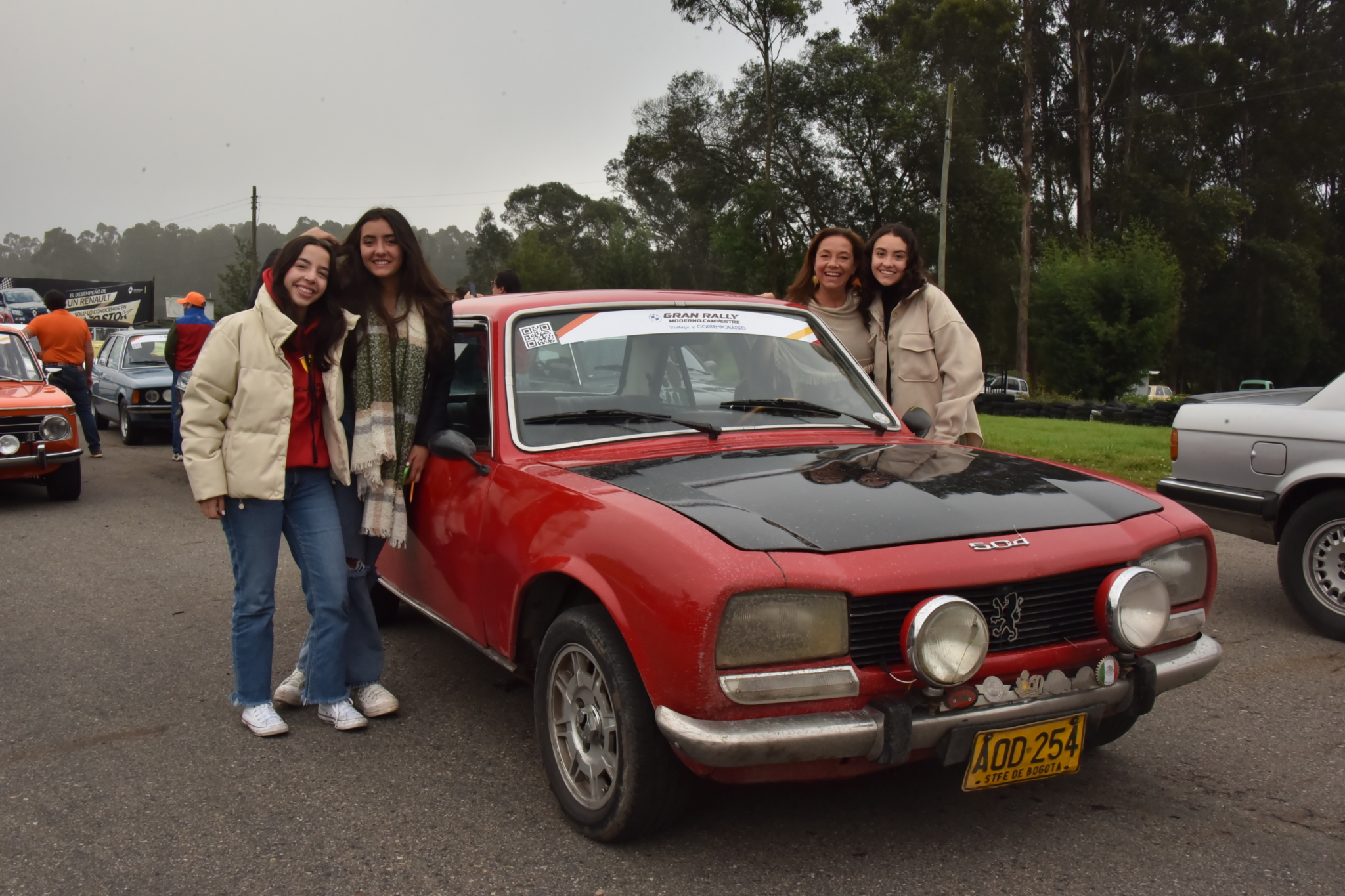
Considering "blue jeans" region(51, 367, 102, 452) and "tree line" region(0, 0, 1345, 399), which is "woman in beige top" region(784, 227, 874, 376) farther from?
"tree line" region(0, 0, 1345, 399)

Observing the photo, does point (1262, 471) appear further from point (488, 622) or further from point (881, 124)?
point (881, 124)

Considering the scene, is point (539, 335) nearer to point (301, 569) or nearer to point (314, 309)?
point (314, 309)

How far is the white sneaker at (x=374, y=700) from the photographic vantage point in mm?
4023

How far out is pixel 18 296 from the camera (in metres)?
37.4

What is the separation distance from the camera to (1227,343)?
46.8 meters

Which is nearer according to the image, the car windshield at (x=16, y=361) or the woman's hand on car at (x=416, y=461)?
the woman's hand on car at (x=416, y=461)

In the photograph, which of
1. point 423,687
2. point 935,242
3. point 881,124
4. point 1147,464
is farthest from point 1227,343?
point 423,687

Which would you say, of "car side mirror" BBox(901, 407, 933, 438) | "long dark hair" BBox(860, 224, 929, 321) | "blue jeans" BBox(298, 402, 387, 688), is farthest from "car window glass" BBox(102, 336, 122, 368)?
"car side mirror" BBox(901, 407, 933, 438)

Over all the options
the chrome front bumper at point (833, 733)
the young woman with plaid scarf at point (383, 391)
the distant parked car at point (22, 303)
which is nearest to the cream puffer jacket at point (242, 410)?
the young woman with plaid scarf at point (383, 391)

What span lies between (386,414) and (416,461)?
0.24m

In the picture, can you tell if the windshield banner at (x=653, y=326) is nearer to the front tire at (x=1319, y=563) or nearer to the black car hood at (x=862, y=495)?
the black car hood at (x=862, y=495)

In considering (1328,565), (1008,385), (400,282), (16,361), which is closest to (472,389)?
(400,282)

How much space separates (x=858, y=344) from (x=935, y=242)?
1456 inches

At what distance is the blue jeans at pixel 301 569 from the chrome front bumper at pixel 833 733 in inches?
70.2
